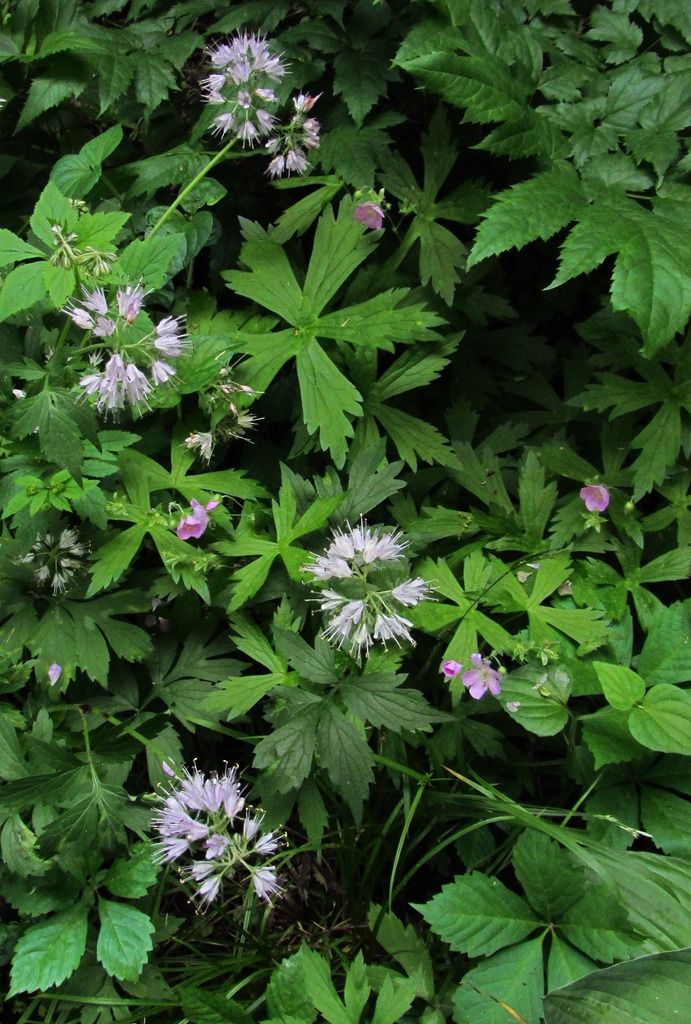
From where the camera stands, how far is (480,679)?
1.63 metres

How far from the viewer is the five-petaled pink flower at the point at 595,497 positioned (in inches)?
71.1

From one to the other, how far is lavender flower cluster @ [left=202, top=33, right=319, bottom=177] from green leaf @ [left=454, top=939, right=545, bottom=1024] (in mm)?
1624

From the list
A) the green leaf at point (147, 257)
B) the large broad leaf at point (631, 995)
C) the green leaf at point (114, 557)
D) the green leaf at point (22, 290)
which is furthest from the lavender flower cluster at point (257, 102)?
the large broad leaf at point (631, 995)

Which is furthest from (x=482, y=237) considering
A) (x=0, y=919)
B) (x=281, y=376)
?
(x=0, y=919)

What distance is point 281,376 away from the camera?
2068 millimetres

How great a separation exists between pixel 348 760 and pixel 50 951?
67 cm

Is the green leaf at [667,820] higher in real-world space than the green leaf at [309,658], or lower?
lower

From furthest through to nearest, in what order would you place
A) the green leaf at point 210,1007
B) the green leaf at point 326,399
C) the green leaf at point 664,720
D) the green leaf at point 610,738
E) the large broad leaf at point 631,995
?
the green leaf at point 326,399, the green leaf at point 610,738, the green leaf at point 664,720, the green leaf at point 210,1007, the large broad leaf at point 631,995

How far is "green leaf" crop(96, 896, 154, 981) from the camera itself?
152 cm

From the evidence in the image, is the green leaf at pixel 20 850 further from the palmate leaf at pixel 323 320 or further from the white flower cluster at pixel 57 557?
the palmate leaf at pixel 323 320

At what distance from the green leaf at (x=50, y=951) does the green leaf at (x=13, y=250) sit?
1204 mm

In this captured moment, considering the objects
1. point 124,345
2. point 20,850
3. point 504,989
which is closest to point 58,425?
point 124,345

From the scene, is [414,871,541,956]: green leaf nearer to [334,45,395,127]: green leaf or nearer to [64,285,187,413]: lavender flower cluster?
[64,285,187,413]: lavender flower cluster

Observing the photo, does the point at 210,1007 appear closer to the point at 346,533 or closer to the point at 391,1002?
the point at 391,1002
